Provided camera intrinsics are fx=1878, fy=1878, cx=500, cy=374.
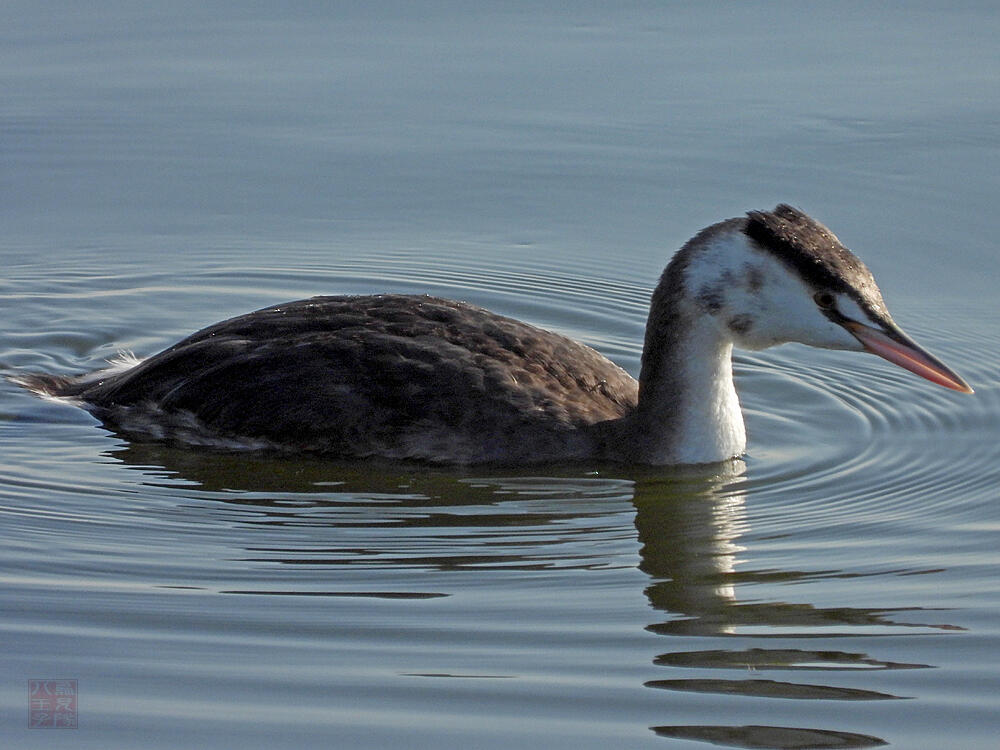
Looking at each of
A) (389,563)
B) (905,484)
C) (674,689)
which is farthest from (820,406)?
(674,689)

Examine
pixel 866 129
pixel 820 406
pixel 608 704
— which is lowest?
pixel 608 704

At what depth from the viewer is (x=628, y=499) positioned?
28.3 ft

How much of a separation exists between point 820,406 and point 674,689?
3.89 metres

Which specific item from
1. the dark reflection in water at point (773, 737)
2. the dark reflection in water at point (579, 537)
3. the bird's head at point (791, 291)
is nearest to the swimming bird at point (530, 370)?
the bird's head at point (791, 291)

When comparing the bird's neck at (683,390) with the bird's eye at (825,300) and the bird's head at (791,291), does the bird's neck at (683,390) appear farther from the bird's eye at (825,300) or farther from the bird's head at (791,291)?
the bird's eye at (825,300)

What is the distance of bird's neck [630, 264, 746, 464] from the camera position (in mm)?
9023

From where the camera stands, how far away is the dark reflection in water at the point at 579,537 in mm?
6465

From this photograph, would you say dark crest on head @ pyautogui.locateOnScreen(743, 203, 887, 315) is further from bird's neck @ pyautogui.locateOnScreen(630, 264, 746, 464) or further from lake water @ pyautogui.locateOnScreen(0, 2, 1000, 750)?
lake water @ pyautogui.locateOnScreen(0, 2, 1000, 750)

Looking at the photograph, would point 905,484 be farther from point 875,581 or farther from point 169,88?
point 169,88

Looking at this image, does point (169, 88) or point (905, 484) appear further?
point (169, 88)

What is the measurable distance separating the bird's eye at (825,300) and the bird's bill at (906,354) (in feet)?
0.37

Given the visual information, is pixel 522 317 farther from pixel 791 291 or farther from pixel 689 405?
pixel 791 291

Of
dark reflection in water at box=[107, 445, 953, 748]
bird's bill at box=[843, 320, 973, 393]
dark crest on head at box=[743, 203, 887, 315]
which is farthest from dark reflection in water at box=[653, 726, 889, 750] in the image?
dark crest on head at box=[743, 203, 887, 315]

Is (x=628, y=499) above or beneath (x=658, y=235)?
beneath
